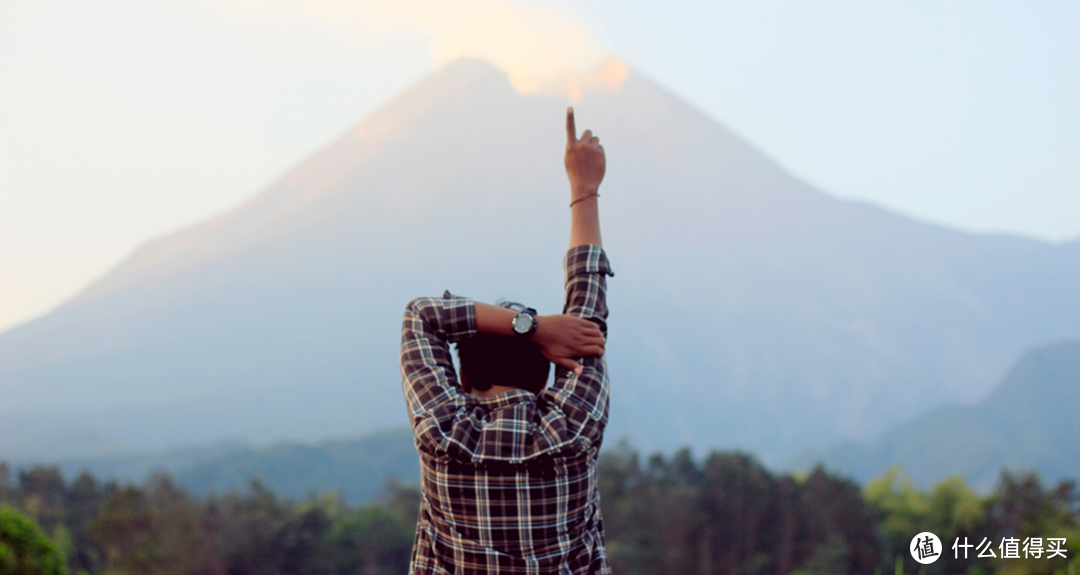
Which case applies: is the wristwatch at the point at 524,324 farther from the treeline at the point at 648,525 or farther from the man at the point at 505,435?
the treeline at the point at 648,525

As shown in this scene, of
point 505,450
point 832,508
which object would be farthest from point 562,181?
point 505,450

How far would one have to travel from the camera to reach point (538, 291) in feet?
298

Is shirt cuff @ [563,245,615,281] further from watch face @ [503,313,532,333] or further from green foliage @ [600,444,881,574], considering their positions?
green foliage @ [600,444,881,574]

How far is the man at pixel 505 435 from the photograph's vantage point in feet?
3.91

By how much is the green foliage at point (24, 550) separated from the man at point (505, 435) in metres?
7.21

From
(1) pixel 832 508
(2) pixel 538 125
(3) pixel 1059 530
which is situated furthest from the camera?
(2) pixel 538 125

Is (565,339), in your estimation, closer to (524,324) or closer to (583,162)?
(524,324)

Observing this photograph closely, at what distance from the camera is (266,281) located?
280 feet

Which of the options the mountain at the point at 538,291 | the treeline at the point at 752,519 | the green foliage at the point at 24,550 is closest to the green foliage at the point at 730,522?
the treeline at the point at 752,519

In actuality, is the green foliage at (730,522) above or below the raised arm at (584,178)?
below

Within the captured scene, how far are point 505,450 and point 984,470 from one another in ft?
266

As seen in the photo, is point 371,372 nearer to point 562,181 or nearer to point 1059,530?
point 562,181

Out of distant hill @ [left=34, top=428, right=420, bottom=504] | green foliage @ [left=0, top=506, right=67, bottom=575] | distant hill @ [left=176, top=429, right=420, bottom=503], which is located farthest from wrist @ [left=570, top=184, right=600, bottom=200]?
distant hill @ [left=176, top=429, right=420, bottom=503]

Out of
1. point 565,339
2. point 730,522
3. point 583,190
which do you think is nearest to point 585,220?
point 583,190
